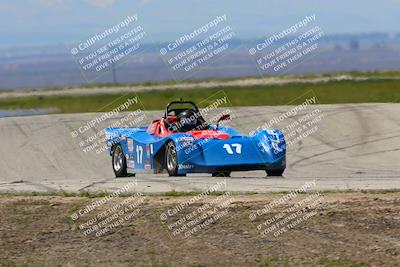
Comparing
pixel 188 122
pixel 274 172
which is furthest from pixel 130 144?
pixel 274 172

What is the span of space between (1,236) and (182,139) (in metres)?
6.32

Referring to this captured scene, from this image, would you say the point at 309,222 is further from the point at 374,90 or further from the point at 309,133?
the point at 374,90

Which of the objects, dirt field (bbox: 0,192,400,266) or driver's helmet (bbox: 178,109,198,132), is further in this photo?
driver's helmet (bbox: 178,109,198,132)

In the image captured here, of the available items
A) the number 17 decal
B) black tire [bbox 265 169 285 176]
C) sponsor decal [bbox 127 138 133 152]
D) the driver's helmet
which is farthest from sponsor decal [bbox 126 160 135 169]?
black tire [bbox 265 169 285 176]

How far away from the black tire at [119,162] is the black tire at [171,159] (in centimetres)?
224

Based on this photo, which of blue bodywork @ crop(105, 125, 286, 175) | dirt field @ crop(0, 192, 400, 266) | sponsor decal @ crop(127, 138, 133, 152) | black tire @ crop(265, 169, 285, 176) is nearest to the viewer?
dirt field @ crop(0, 192, 400, 266)

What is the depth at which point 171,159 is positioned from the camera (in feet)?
63.6

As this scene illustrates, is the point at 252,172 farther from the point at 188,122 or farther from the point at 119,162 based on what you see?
the point at 119,162

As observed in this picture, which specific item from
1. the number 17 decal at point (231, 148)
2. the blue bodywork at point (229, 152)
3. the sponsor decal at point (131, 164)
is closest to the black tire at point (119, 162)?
the sponsor decal at point (131, 164)

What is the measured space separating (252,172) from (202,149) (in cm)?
381

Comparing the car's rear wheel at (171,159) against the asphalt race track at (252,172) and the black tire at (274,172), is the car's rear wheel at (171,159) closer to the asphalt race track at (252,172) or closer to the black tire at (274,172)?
the asphalt race track at (252,172)

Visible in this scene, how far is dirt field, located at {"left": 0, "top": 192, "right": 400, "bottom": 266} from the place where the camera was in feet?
37.5

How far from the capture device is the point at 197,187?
15.9m

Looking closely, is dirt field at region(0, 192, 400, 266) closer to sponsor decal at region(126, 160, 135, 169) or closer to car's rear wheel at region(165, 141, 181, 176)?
car's rear wheel at region(165, 141, 181, 176)
